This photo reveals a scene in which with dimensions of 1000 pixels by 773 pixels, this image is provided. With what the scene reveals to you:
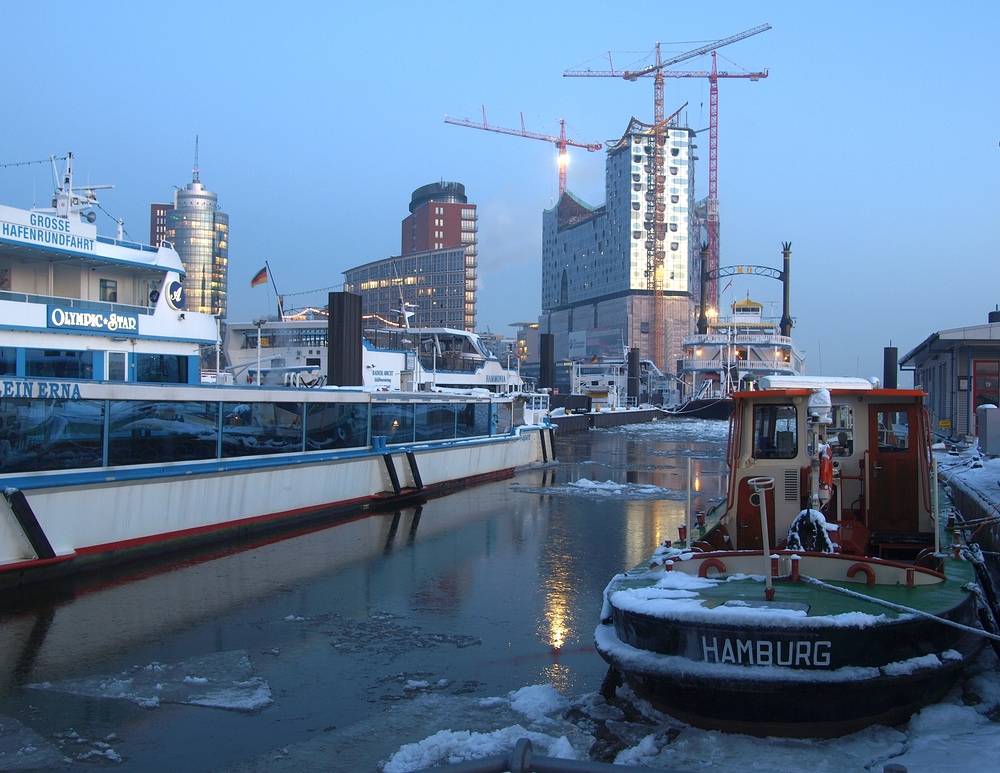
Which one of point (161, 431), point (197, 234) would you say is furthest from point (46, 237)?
point (197, 234)

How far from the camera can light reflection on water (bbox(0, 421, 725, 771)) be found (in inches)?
288

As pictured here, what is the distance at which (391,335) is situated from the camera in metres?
45.0

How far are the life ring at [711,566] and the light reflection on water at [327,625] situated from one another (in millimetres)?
1624

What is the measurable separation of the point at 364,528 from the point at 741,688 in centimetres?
1239

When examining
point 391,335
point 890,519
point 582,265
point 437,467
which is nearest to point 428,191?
point 582,265

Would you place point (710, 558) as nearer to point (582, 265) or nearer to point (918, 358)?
point (918, 358)

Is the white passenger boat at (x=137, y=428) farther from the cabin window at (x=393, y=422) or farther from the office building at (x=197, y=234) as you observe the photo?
the office building at (x=197, y=234)

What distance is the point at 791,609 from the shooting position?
6.62 meters

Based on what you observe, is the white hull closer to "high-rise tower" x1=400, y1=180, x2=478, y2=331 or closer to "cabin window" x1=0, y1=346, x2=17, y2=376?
"cabin window" x1=0, y1=346, x2=17, y2=376

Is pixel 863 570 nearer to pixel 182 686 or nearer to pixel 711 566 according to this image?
pixel 711 566

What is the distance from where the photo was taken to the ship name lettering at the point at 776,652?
639 cm

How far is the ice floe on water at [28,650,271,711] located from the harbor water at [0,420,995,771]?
0.02m

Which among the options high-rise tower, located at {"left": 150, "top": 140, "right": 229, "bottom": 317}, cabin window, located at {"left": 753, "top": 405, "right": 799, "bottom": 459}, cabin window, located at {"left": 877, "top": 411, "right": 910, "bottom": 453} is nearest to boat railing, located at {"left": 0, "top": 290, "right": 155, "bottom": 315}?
cabin window, located at {"left": 753, "top": 405, "right": 799, "bottom": 459}

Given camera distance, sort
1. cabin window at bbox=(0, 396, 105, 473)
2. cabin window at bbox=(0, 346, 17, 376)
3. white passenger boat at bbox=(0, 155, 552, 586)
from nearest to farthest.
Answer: cabin window at bbox=(0, 396, 105, 473) → white passenger boat at bbox=(0, 155, 552, 586) → cabin window at bbox=(0, 346, 17, 376)
